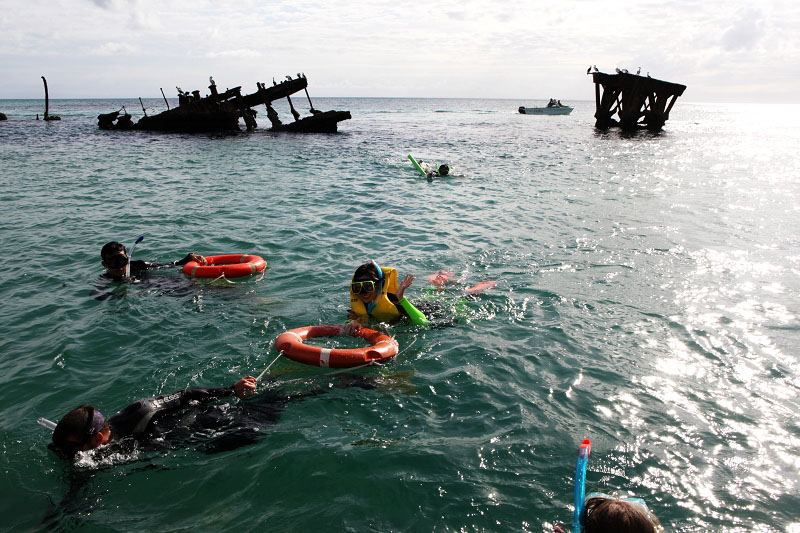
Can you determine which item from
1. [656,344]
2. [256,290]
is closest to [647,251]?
[656,344]

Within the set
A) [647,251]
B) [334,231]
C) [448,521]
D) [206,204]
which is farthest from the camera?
[206,204]

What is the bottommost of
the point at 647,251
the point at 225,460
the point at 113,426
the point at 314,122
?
the point at 225,460

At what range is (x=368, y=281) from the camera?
→ 7.23 m

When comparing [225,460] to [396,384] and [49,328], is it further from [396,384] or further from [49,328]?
[49,328]

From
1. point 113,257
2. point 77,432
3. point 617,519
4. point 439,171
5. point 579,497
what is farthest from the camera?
point 439,171

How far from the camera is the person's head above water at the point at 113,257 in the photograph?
8.82m

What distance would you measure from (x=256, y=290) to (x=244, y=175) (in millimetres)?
13595

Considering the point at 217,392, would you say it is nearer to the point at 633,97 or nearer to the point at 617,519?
the point at 617,519

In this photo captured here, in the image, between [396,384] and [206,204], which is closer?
[396,384]

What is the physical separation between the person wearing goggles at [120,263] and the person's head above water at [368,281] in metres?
4.09

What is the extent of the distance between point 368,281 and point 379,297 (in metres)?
0.32

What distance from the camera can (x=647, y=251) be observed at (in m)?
11.1

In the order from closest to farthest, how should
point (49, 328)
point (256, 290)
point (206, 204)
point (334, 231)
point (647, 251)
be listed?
1. point (49, 328)
2. point (256, 290)
3. point (647, 251)
4. point (334, 231)
5. point (206, 204)

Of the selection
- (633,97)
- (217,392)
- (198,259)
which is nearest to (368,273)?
(217,392)
